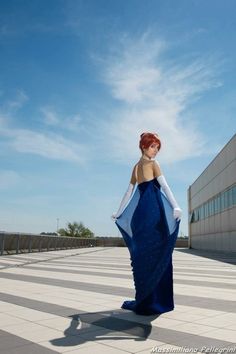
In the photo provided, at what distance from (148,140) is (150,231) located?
4.90ft

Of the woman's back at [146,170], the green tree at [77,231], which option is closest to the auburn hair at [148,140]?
the woman's back at [146,170]

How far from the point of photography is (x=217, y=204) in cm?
3716

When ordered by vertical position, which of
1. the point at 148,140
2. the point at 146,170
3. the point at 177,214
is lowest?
the point at 177,214

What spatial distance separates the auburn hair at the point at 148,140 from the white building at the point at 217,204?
2415 centimetres

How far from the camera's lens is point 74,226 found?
91062 millimetres

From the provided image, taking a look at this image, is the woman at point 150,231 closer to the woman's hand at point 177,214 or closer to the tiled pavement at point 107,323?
the woman's hand at point 177,214

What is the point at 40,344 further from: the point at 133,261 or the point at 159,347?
the point at 133,261

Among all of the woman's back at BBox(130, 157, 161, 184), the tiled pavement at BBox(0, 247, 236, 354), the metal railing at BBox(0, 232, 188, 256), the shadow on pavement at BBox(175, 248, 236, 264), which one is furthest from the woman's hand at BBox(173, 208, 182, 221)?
the metal railing at BBox(0, 232, 188, 256)

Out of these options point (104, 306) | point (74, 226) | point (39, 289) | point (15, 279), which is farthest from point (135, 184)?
point (74, 226)

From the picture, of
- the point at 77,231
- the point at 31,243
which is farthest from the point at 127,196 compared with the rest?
the point at 77,231

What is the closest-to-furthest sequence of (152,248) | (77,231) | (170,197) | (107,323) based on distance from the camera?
(107,323) < (152,248) < (170,197) < (77,231)

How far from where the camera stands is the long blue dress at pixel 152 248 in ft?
21.0

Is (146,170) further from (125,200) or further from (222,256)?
(222,256)

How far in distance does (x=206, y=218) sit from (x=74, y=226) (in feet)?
170
